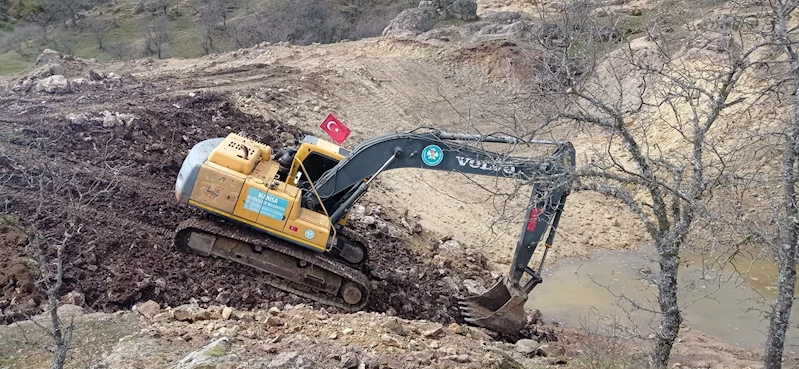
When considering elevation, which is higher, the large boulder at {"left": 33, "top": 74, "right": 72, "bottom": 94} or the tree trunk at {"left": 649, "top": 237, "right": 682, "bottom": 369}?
the large boulder at {"left": 33, "top": 74, "right": 72, "bottom": 94}

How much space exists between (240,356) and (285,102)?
10.1 m

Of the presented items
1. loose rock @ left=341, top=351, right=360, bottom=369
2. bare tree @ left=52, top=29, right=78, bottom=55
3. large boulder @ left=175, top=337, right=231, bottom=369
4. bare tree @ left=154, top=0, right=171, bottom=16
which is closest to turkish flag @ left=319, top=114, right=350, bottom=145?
large boulder @ left=175, top=337, right=231, bottom=369

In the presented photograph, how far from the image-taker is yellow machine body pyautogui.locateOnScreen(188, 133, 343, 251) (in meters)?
8.25

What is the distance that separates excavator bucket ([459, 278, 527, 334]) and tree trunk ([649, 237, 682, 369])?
1.95 m

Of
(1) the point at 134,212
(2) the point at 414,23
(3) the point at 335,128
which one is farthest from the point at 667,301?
(2) the point at 414,23

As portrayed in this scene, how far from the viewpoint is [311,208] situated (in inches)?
340

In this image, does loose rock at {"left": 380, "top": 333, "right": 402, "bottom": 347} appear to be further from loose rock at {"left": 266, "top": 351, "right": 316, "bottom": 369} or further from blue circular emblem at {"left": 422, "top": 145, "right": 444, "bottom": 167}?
blue circular emblem at {"left": 422, "top": 145, "right": 444, "bottom": 167}

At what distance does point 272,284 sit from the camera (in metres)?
8.70

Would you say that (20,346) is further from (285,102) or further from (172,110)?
(285,102)

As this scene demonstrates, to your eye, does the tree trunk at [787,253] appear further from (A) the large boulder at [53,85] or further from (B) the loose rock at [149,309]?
(A) the large boulder at [53,85]

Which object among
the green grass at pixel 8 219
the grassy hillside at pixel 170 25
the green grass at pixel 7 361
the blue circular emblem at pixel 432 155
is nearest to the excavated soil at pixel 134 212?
the green grass at pixel 8 219

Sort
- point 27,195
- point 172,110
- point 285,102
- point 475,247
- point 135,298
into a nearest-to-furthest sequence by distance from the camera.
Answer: point 135,298 → point 27,195 → point 475,247 → point 172,110 → point 285,102

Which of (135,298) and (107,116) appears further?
(107,116)

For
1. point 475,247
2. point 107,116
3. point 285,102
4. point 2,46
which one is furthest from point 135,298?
point 2,46
